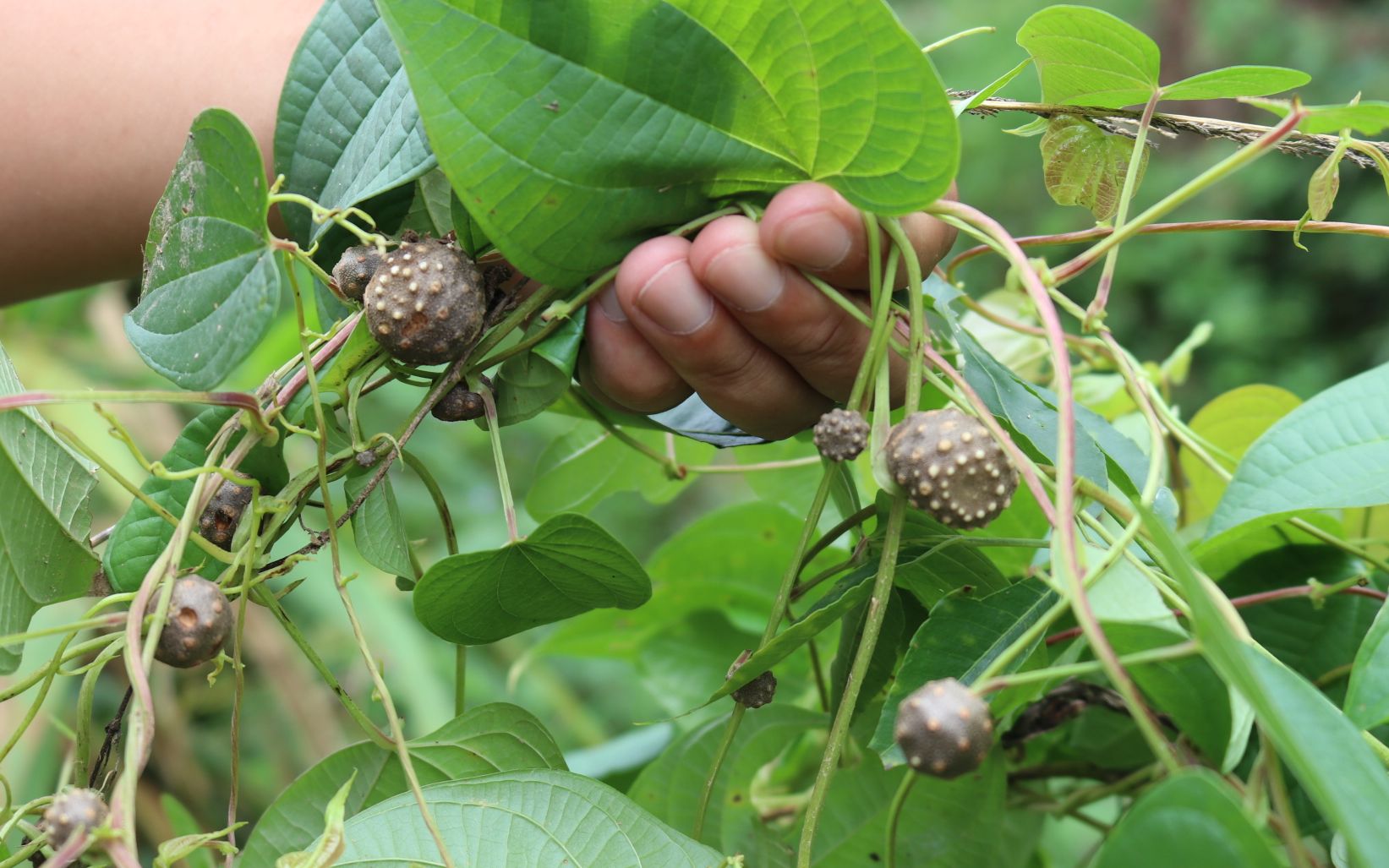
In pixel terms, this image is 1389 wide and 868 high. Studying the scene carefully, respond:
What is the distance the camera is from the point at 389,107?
39cm

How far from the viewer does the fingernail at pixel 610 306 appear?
431mm

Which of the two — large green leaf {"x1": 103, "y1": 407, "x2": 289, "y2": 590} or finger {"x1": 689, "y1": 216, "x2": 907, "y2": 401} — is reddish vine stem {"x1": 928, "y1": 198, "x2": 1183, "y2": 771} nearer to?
finger {"x1": 689, "y1": 216, "x2": 907, "y2": 401}

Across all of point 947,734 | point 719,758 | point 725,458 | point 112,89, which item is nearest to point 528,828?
point 719,758

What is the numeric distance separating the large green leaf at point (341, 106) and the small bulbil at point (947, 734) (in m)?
0.27

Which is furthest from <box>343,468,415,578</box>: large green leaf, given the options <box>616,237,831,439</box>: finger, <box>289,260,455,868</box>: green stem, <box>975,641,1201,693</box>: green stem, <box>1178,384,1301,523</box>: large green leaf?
<box>1178,384,1301,523</box>: large green leaf

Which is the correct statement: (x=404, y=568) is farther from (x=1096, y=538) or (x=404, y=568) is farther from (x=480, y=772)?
(x=1096, y=538)

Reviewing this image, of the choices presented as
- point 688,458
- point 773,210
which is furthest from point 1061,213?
point 773,210

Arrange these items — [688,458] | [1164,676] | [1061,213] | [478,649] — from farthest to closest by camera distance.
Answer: [1061,213] → [478,649] → [688,458] → [1164,676]

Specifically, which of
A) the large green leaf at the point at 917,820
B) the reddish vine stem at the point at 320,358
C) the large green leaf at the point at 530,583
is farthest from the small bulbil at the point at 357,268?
the large green leaf at the point at 917,820

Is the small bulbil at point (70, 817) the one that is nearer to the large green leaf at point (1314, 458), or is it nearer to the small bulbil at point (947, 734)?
the small bulbil at point (947, 734)

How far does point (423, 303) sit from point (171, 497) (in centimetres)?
12

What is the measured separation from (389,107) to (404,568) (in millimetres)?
177

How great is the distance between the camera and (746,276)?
0.40m

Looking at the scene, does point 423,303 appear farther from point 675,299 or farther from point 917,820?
point 917,820
